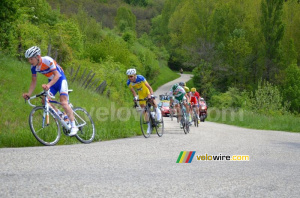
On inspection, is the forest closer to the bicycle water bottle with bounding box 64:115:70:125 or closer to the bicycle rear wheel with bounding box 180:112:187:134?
the bicycle rear wheel with bounding box 180:112:187:134

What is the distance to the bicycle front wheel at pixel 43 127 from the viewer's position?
9500mm

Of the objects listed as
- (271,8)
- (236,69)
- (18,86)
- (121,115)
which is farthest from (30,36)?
(236,69)

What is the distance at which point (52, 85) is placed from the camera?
10195 millimetres

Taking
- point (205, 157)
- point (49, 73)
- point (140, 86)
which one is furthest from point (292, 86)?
point (205, 157)

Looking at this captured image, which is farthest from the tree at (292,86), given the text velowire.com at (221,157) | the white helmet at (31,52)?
the white helmet at (31,52)

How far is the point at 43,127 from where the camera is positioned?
955 centimetres

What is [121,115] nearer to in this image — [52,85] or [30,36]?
[52,85]

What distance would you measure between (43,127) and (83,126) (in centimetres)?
131

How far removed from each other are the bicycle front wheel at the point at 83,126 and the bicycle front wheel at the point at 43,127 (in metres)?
0.57

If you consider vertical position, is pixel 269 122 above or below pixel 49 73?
below

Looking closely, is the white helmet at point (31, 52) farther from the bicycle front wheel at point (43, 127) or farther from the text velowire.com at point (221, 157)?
the text velowire.com at point (221, 157)

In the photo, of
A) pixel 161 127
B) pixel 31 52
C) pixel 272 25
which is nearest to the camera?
pixel 31 52

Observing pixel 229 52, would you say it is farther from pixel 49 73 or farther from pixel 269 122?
pixel 49 73

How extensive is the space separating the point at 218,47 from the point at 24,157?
216 feet
